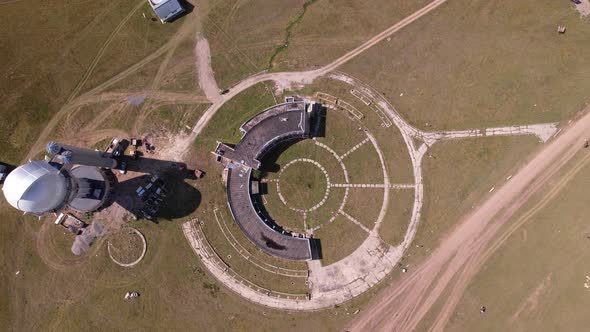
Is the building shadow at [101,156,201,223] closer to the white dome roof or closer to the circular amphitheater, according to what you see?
the circular amphitheater

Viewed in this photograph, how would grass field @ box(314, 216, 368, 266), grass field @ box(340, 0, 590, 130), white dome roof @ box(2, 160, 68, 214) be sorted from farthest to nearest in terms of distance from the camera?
grass field @ box(314, 216, 368, 266) → grass field @ box(340, 0, 590, 130) → white dome roof @ box(2, 160, 68, 214)

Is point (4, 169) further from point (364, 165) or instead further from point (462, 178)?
point (462, 178)

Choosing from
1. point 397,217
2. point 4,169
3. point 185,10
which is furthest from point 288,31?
point 4,169

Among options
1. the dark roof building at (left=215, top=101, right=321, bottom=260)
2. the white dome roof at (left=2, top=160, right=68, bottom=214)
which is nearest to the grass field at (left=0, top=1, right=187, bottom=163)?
the white dome roof at (left=2, top=160, right=68, bottom=214)

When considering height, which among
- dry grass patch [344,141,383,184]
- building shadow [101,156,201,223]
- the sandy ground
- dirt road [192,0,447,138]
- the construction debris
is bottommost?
the construction debris

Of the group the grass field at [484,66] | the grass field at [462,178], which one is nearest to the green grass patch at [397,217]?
the grass field at [462,178]

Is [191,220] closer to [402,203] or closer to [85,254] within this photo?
[85,254]
